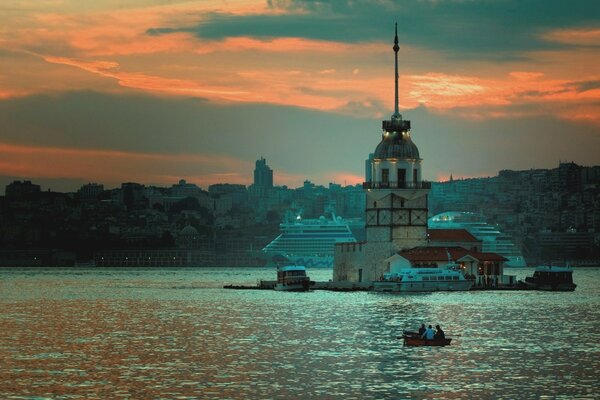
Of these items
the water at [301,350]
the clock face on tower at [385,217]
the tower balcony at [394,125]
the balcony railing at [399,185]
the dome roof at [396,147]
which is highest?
the tower balcony at [394,125]

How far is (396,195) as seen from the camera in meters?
112

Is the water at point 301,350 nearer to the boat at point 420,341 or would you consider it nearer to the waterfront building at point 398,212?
the boat at point 420,341

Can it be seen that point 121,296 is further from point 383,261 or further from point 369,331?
point 369,331

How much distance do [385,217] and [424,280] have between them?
19.7 ft

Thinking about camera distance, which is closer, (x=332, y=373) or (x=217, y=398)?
(x=217, y=398)

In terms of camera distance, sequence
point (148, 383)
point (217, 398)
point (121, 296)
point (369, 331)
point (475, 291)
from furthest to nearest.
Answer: point (121, 296) < point (475, 291) < point (369, 331) < point (148, 383) < point (217, 398)

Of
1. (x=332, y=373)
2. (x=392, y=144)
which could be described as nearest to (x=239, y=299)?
(x=392, y=144)

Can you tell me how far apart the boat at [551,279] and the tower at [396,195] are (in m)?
14.0

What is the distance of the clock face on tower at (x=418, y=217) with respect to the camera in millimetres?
112000

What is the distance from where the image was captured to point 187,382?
5350 centimetres

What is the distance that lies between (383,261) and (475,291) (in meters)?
12.5

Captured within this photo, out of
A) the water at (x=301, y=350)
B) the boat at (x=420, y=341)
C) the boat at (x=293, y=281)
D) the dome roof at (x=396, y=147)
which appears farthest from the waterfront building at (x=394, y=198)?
the boat at (x=420, y=341)

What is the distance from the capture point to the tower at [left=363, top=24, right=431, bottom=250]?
111750mm

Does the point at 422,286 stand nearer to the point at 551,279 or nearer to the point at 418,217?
the point at 418,217
